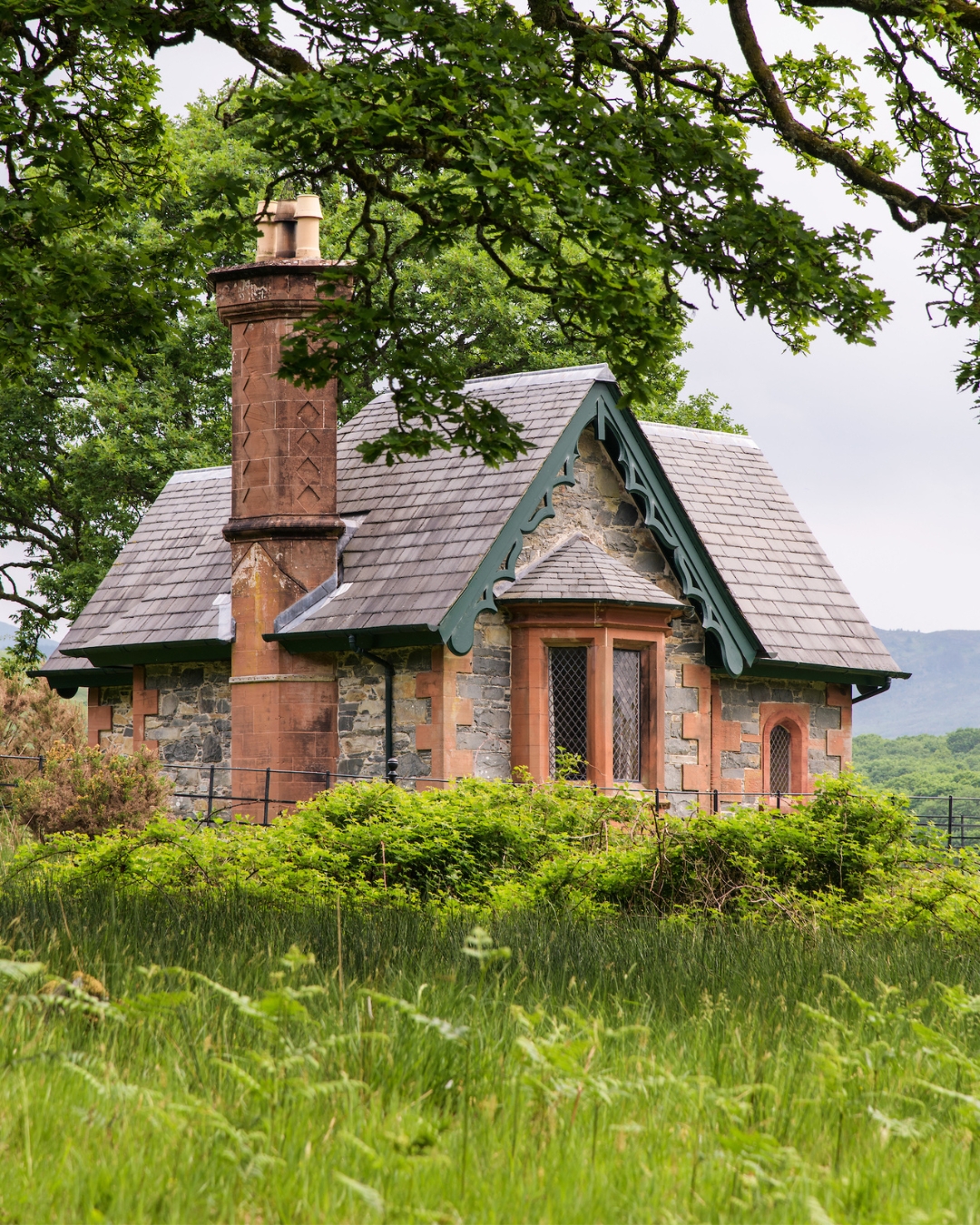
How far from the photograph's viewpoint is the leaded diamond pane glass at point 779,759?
19.9 m

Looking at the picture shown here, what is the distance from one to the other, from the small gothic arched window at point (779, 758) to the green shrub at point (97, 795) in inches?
336

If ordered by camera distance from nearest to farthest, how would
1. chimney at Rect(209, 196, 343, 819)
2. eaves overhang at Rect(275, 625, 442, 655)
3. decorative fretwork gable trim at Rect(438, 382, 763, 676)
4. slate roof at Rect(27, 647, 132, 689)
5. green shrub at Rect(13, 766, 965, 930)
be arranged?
green shrub at Rect(13, 766, 965, 930) < eaves overhang at Rect(275, 625, 442, 655) < decorative fretwork gable trim at Rect(438, 382, 763, 676) < chimney at Rect(209, 196, 343, 819) < slate roof at Rect(27, 647, 132, 689)

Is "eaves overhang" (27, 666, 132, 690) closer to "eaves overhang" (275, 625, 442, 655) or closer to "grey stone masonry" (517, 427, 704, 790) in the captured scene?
"eaves overhang" (275, 625, 442, 655)

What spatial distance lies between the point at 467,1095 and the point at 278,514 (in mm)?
12645

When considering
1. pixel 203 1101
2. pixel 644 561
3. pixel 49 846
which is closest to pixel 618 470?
pixel 644 561

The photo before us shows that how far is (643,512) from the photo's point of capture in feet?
58.1

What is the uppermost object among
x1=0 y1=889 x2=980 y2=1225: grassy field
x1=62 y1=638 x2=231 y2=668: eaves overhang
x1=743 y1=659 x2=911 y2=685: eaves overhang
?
x1=62 y1=638 x2=231 y2=668: eaves overhang

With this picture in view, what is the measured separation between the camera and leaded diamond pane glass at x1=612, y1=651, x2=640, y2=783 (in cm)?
1683

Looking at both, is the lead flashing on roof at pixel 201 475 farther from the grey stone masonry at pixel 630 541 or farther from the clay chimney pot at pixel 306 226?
the grey stone masonry at pixel 630 541

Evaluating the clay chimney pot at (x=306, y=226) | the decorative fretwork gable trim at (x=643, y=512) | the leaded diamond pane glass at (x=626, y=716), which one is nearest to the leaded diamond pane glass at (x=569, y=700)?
the leaded diamond pane glass at (x=626, y=716)

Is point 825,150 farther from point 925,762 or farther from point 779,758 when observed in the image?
point 925,762

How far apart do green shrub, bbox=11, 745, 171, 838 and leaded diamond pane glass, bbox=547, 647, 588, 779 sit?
4.53 meters

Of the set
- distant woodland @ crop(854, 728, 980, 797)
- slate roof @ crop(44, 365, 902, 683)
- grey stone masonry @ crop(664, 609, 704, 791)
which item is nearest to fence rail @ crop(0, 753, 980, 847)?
grey stone masonry @ crop(664, 609, 704, 791)

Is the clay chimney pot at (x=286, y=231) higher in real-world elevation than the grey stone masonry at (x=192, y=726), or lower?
higher
